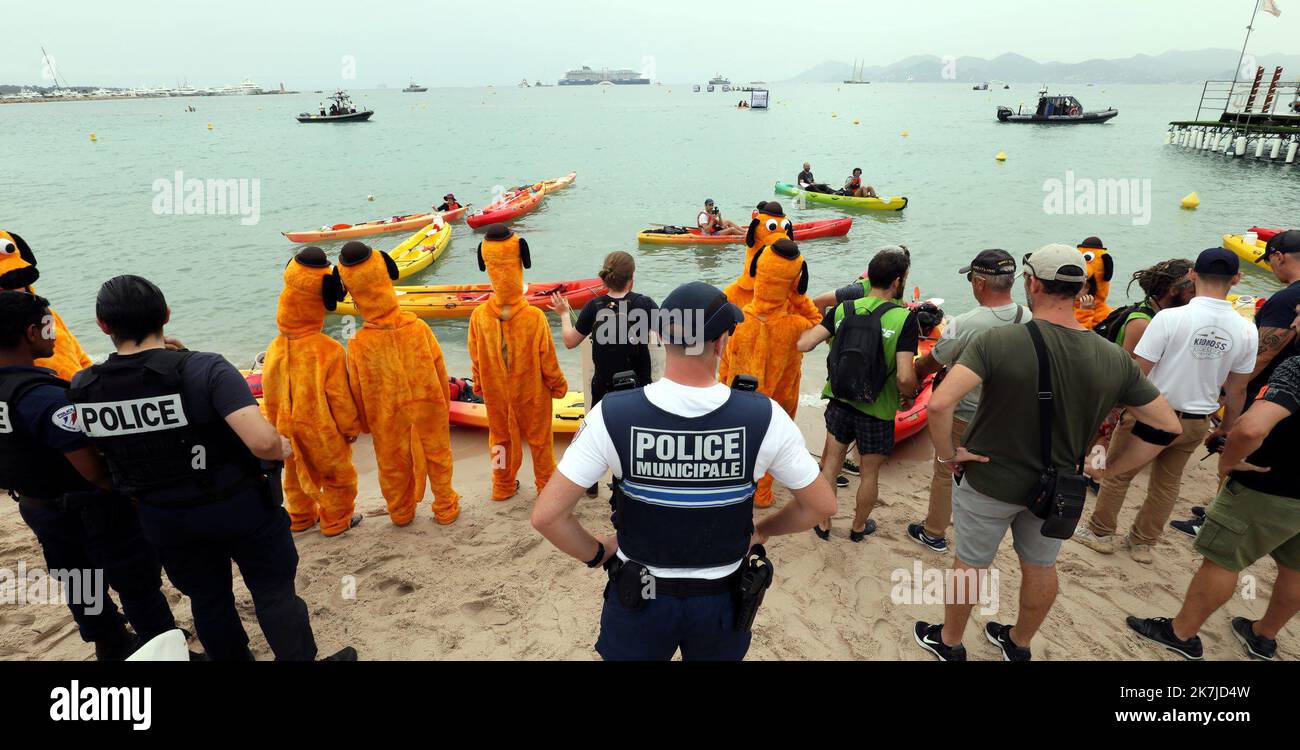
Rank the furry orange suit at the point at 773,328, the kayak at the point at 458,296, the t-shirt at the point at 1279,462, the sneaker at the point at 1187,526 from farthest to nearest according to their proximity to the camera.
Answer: the kayak at the point at 458,296
the sneaker at the point at 1187,526
the furry orange suit at the point at 773,328
the t-shirt at the point at 1279,462

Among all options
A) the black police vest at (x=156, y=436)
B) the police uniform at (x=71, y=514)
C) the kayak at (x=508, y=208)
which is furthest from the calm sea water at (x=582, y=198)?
the black police vest at (x=156, y=436)

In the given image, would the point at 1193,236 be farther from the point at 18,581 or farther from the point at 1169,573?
the point at 18,581

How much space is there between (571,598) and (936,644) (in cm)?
234

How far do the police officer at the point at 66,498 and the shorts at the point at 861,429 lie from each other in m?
4.42

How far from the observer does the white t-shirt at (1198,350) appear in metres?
3.93

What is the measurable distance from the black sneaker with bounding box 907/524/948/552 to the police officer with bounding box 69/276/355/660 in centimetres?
434

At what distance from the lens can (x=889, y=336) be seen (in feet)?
13.6

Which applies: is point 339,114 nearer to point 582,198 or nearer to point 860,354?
point 582,198

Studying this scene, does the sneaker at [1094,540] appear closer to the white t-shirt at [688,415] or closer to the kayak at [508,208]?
the white t-shirt at [688,415]

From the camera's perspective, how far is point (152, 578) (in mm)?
3465

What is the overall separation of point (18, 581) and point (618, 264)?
4995mm

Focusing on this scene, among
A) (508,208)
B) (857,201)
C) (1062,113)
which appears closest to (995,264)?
(857,201)

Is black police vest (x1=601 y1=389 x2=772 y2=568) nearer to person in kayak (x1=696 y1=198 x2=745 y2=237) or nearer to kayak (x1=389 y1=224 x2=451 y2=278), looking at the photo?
kayak (x1=389 y1=224 x2=451 y2=278)
